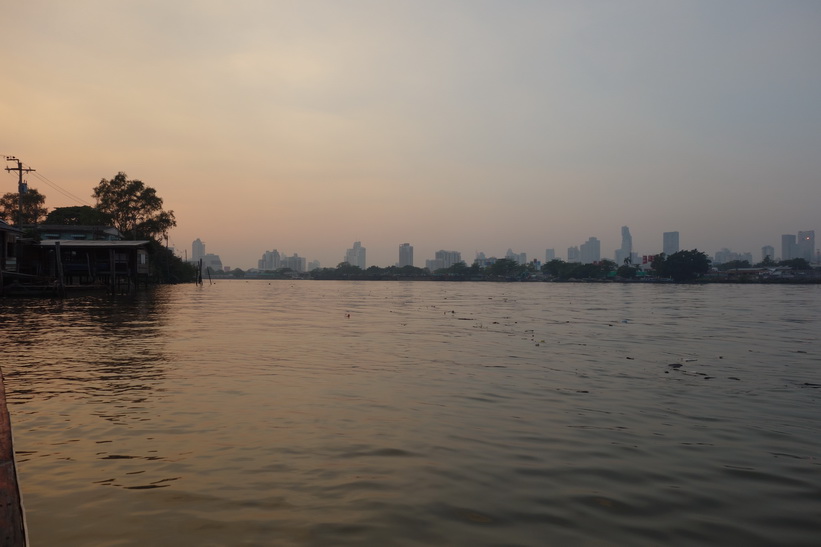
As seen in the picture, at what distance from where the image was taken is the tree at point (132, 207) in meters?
95.1

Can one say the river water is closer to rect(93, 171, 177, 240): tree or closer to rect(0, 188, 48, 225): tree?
rect(93, 171, 177, 240): tree

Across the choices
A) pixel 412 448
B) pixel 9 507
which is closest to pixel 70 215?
pixel 412 448

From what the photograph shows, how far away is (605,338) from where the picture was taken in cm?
2553

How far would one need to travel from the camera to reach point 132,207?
9719 centimetres

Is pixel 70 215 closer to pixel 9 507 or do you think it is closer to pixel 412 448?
pixel 412 448

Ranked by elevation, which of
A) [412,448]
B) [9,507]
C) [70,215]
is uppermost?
[70,215]

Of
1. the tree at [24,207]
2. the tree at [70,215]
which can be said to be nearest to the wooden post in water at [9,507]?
the tree at [70,215]

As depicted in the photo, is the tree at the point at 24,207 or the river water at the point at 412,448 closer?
the river water at the point at 412,448

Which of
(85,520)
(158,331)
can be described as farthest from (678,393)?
(158,331)

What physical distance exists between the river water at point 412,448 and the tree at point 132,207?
85.9m

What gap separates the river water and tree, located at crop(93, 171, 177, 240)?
85.9 m

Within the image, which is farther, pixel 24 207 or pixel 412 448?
pixel 24 207

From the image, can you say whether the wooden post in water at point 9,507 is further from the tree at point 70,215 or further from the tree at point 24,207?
the tree at point 24,207

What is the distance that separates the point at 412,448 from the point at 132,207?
102 meters
